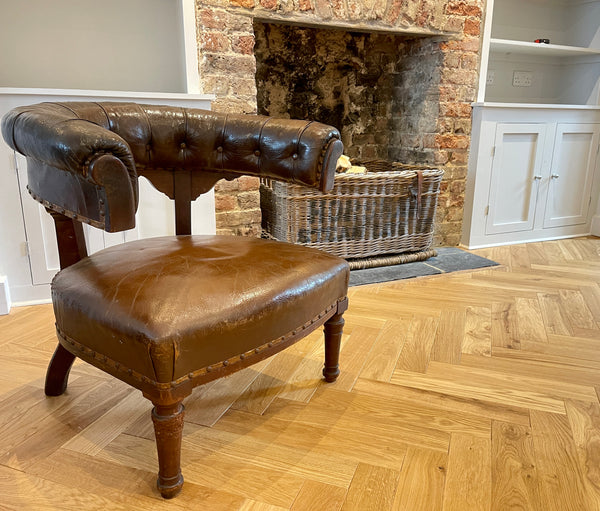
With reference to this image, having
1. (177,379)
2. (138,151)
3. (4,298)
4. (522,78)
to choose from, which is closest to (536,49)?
(522,78)

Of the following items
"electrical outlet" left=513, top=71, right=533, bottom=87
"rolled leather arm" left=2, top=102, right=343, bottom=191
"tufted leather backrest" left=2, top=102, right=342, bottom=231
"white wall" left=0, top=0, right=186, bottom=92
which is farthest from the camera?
"electrical outlet" left=513, top=71, right=533, bottom=87

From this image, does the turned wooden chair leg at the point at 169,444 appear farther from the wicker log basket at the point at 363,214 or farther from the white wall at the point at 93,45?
the white wall at the point at 93,45

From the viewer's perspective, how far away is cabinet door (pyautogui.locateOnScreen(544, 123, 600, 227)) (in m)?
2.76

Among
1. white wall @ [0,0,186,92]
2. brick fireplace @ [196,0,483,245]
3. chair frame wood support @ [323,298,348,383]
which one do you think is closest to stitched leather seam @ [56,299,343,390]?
chair frame wood support @ [323,298,348,383]

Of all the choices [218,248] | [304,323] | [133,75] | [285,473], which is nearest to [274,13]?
[133,75]

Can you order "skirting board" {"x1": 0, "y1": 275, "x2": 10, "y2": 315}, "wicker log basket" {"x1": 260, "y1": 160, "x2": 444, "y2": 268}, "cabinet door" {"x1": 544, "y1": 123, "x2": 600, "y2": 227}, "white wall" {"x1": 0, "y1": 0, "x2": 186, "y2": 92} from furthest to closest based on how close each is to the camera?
"cabinet door" {"x1": 544, "y1": 123, "x2": 600, "y2": 227}
"wicker log basket" {"x1": 260, "y1": 160, "x2": 444, "y2": 268}
"white wall" {"x1": 0, "y1": 0, "x2": 186, "y2": 92}
"skirting board" {"x1": 0, "y1": 275, "x2": 10, "y2": 315}

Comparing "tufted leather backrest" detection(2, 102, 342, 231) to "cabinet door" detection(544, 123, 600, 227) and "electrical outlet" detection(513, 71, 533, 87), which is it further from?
"electrical outlet" detection(513, 71, 533, 87)

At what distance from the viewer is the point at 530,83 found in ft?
10.2

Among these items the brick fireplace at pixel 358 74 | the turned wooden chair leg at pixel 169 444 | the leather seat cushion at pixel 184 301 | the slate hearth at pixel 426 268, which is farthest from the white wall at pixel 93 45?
the turned wooden chair leg at pixel 169 444

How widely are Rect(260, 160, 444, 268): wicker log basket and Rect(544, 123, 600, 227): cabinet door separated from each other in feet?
2.93

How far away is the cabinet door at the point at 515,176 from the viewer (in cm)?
260

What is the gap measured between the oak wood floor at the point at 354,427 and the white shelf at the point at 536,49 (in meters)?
1.59

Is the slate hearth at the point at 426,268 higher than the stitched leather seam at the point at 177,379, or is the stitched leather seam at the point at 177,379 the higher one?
the stitched leather seam at the point at 177,379

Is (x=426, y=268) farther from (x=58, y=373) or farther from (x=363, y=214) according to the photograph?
(x=58, y=373)
